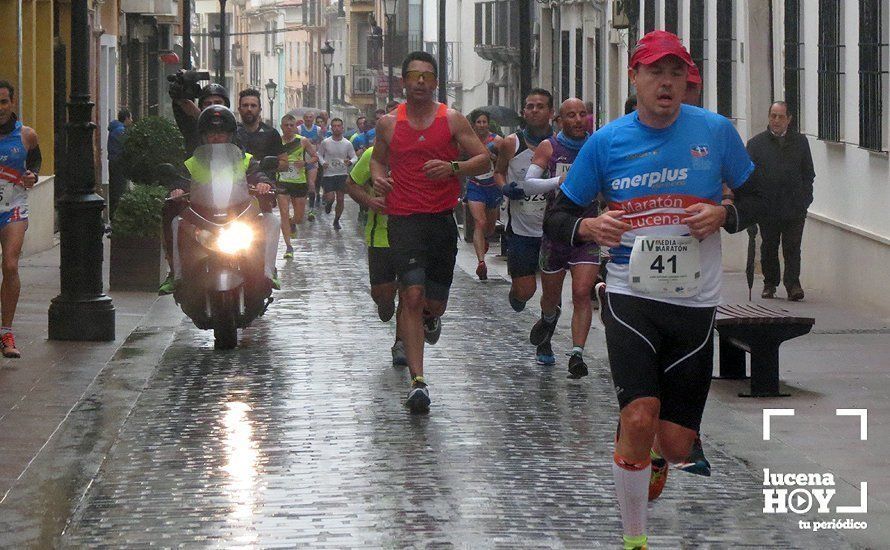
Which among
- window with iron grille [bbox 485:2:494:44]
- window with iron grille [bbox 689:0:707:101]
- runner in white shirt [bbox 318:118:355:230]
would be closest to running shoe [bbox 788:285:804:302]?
window with iron grille [bbox 689:0:707:101]

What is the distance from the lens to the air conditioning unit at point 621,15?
→ 30.5 meters

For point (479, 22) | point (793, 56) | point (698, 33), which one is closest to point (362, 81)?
point (479, 22)

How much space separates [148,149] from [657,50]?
13970 millimetres

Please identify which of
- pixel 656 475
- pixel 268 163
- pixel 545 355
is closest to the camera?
pixel 656 475

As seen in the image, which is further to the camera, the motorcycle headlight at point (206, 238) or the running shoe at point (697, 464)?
the motorcycle headlight at point (206, 238)

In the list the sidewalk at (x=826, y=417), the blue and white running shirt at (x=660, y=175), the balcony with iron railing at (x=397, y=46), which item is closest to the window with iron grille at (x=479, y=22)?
the balcony with iron railing at (x=397, y=46)

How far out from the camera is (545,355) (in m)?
12.2

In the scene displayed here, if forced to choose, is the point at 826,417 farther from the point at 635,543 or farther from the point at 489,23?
the point at 489,23

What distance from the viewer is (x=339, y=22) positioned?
10394cm

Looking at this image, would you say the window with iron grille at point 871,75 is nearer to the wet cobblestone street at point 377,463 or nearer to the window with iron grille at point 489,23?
the wet cobblestone street at point 377,463

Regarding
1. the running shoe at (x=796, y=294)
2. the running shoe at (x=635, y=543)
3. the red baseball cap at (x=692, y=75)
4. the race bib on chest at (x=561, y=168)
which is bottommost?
the running shoe at (x=796, y=294)

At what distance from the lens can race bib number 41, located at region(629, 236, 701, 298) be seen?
21.6 ft

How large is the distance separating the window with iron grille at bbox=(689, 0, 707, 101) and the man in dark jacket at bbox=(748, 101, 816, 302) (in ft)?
27.6

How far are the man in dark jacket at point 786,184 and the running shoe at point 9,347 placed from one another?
780cm
